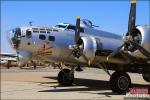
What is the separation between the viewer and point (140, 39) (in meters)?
15.6

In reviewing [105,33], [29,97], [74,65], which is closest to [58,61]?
[74,65]

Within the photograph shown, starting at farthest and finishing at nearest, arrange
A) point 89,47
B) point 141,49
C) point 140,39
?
point 89,47 → point 140,39 → point 141,49

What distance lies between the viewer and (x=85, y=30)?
63.6 feet

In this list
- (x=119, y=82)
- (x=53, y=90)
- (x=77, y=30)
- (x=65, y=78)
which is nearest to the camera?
(x=119, y=82)

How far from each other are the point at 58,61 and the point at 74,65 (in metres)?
1.30

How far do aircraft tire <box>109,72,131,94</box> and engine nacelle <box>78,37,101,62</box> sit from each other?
5.22ft

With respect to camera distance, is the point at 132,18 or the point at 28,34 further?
the point at 28,34

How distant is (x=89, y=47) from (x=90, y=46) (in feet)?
0.22

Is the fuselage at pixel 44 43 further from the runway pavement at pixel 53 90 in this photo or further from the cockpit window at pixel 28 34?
the runway pavement at pixel 53 90

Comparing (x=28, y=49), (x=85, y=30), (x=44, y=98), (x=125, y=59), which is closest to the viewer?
(x=44, y=98)

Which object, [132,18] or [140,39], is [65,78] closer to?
[140,39]

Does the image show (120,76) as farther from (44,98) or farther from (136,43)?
(44,98)

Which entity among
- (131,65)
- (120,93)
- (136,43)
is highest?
(136,43)

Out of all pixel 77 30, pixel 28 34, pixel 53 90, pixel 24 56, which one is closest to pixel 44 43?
pixel 28 34
